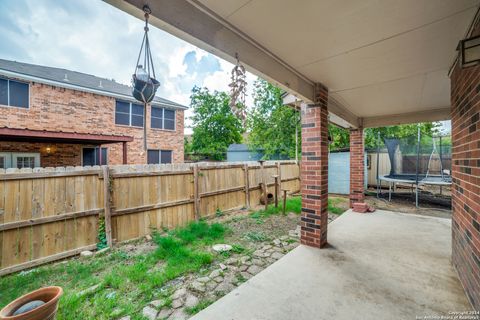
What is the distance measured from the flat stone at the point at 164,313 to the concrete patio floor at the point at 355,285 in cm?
32

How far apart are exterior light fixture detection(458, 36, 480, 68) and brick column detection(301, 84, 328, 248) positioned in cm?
158

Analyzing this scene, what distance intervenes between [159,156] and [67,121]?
390cm

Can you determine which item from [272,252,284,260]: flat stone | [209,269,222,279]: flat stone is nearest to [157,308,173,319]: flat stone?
[209,269,222,279]: flat stone

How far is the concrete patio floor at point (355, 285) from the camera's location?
1833mm

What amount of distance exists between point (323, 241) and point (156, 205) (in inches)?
129

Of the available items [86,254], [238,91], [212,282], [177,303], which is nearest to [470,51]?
[238,91]

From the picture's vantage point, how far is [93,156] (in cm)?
849

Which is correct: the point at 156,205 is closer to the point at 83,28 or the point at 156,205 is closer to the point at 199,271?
the point at 199,271

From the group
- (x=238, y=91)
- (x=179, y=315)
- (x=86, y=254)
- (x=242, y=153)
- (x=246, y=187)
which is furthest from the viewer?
(x=242, y=153)

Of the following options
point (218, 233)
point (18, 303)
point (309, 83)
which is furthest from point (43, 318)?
point (309, 83)

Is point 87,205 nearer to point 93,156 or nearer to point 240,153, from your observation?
point 93,156

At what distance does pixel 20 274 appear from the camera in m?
2.76

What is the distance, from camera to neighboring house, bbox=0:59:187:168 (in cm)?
664

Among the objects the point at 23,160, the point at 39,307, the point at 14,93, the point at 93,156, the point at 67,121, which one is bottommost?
the point at 39,307
